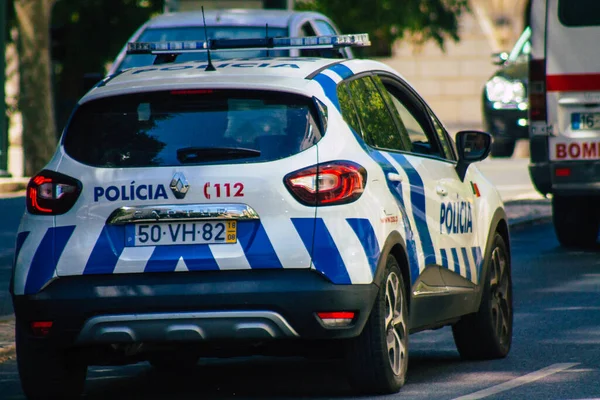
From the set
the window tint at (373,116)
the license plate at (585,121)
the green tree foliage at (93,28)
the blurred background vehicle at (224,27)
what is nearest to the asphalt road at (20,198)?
the blurred background vehicle at (224,27)

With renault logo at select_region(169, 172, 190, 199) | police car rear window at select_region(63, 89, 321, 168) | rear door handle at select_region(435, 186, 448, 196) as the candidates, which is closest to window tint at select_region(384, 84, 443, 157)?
rear door handle at select_region(435, 186, 448, 196)

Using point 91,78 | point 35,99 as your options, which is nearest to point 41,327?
point 91,78

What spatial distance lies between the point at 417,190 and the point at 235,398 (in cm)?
130

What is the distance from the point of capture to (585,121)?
44.4ft

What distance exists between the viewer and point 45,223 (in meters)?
6.88

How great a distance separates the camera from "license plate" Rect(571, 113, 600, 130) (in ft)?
44.2

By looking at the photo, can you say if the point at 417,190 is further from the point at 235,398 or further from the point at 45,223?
the point at 45,223

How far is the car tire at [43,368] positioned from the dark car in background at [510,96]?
12630 millimetres

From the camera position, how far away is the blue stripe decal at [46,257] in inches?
269

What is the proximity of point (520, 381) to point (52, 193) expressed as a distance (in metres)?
2.45

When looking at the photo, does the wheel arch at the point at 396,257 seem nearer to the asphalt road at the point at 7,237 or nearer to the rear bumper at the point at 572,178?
the asphalt road at the point at 7,237

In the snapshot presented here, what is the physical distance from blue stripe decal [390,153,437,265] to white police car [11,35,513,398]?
19cm

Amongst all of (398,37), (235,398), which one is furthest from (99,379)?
(398,37)

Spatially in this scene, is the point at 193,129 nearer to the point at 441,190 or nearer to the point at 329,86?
the point at 329,86
